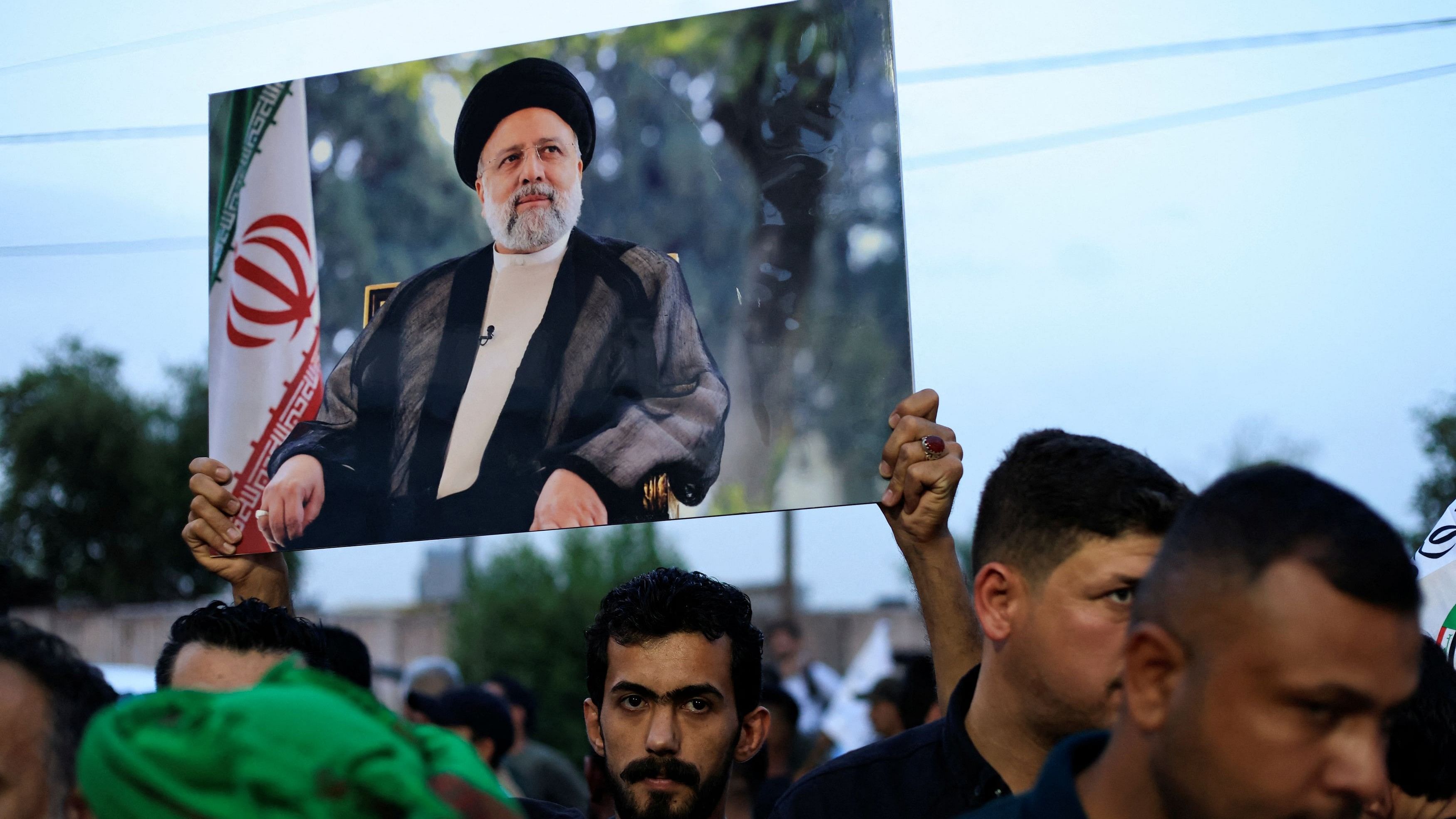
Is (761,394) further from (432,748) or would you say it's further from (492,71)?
(432,748)

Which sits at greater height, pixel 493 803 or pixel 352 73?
pixel 352 73

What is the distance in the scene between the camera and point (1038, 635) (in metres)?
2.22

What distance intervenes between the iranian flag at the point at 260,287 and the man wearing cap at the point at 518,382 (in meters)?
0.08

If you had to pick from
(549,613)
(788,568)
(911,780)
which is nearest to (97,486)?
(549,613)

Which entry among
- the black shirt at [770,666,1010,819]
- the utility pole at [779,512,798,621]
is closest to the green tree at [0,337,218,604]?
the utility pole at [779,512,798,621]

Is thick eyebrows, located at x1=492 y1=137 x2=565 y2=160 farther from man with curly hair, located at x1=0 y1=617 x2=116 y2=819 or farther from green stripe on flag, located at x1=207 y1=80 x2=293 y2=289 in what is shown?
man with curly hair, located at x1=0 y1=617 x2=116 y2=819

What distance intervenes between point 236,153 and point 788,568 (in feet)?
82.8

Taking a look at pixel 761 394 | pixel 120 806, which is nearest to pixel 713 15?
pixel 761 394

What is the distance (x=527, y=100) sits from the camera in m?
2.96

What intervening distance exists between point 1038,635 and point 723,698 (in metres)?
1.07

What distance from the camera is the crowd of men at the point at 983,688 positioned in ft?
4.20

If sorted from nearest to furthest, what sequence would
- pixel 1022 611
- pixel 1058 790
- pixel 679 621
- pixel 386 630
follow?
pixel 1058 790, pixel 1022 611, pixel 679 621, pixel 386 630

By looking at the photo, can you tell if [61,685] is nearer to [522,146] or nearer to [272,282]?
[272,282]

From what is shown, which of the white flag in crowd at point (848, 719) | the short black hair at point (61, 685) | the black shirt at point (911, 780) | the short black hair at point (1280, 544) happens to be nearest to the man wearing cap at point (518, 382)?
the black shirt at point (911, 780)
